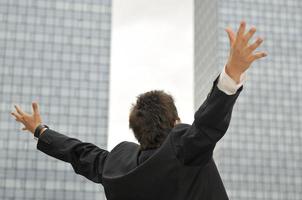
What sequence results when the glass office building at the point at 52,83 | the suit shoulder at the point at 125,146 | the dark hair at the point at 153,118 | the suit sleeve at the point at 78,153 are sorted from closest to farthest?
the dark hair at the point at 153,118 → the suit shoulder at the point at 125,146 → the suit sleeve at the point at 78,153 → the glass office building at the point at 52,83

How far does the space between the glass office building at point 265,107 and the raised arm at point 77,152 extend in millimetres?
108066

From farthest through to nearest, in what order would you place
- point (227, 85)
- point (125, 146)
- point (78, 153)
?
point (78, 153)
point (125, 146)
point (227, 85)

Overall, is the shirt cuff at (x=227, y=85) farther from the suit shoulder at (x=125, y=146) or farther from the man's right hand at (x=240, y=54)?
the suit shoulder at (x=125, y=146)

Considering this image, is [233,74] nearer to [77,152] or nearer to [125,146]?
[125,146]

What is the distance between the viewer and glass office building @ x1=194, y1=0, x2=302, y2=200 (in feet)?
372

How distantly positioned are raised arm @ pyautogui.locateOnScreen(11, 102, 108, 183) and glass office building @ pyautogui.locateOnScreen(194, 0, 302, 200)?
355ft

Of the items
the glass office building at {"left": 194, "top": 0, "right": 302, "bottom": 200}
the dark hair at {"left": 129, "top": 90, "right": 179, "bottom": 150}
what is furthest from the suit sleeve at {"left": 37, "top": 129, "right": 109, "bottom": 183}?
the glass office building at {"left": 194, "top": 0, "right": 302, "bottom": 200}

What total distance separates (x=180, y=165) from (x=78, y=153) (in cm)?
109

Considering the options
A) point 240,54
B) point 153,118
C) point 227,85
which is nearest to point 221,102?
point 227,85

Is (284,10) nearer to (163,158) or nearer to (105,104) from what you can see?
(105,104)

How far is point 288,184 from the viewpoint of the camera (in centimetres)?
11388

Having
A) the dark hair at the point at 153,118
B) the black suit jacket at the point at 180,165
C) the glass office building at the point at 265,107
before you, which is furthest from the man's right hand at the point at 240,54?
the glass office building at the point at 265,107

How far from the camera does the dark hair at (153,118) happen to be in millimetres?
3736

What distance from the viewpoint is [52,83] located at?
97.3 m
